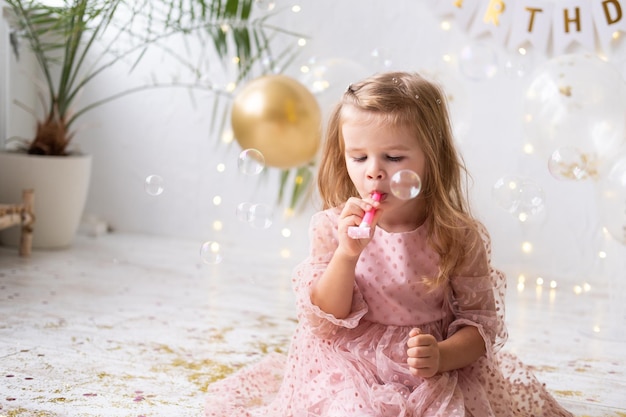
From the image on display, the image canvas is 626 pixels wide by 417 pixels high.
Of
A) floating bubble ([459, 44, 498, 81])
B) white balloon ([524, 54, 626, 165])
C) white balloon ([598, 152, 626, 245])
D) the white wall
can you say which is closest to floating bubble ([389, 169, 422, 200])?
white balloon ([598, 152, 626, 245])

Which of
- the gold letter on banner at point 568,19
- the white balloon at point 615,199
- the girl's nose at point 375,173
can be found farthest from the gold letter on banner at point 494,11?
the girl's nose at point 375,173

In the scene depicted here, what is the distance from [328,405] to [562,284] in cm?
176

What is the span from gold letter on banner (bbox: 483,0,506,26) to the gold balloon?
2.44ft

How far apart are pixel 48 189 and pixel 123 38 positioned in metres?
0.74

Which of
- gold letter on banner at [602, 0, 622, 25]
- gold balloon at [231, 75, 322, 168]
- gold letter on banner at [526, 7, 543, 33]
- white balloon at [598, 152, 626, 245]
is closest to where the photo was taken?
white balloon at [598, 152, 626, 245]

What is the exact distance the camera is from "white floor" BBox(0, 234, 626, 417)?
1.59 m

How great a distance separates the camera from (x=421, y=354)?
125 cm

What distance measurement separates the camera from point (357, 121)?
4.34 feet

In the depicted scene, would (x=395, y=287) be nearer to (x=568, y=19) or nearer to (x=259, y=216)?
(x=259, y=216)

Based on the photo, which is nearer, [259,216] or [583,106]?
[259,216]

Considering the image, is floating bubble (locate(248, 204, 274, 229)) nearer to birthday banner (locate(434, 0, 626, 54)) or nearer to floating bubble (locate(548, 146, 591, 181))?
floating bubble (locate(548, 146, 591, 181))

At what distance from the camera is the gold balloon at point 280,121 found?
2564 millimetres

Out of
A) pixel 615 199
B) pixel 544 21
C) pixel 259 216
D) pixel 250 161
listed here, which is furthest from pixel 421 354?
pixel 544 21

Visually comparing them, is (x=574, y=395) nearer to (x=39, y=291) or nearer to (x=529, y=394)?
(x=529, y=394)
